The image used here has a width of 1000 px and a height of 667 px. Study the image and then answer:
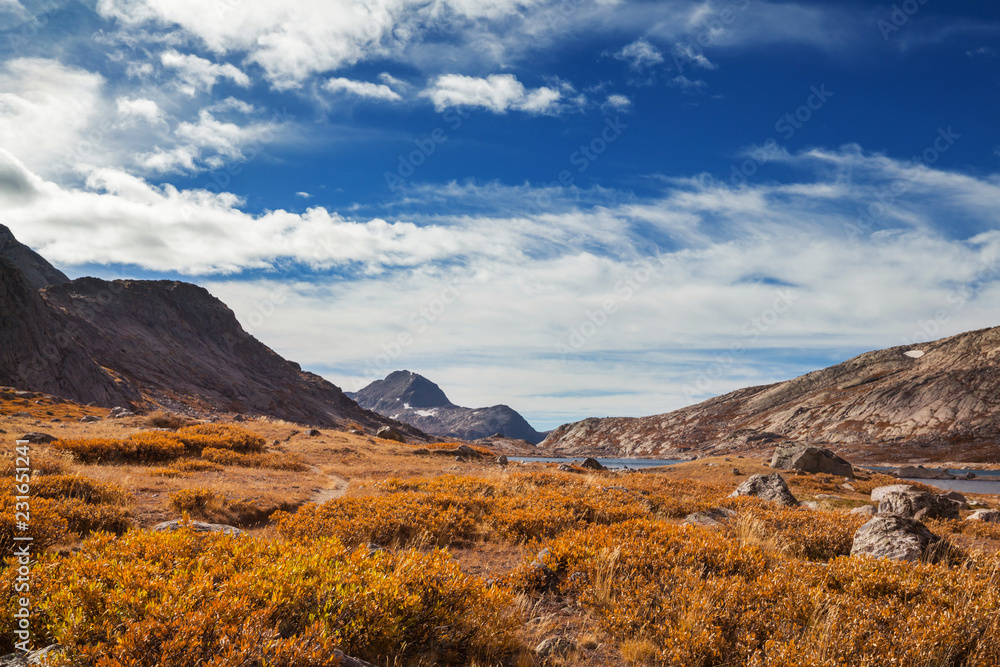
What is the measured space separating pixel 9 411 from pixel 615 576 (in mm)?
55354

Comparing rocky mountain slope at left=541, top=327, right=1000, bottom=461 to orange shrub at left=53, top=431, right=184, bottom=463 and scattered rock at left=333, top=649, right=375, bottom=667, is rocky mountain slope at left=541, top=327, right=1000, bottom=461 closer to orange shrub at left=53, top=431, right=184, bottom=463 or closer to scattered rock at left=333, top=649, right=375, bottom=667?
orange shrub at left=53, top=431, right=184, bottom=463

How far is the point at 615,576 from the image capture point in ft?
25.1

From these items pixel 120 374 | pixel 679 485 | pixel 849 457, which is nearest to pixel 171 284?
pixel 120 374

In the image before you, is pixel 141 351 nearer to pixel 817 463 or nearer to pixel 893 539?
pixel 817 463

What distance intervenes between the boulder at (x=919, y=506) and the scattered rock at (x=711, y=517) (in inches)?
275

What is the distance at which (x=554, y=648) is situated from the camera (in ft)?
19.1

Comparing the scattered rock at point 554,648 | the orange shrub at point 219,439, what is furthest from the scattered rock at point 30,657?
the orange shrub at point 219,439

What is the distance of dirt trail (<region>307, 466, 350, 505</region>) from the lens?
53.9 feet

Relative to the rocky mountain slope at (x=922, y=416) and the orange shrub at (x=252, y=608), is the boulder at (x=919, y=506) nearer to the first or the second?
the orange shrub at (x=252, y=608)

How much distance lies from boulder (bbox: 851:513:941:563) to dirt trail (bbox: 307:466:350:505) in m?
15.0

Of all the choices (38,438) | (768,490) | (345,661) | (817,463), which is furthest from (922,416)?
(38,438)

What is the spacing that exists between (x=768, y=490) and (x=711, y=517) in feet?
31.5

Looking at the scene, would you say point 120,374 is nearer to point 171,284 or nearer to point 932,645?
point 171,284

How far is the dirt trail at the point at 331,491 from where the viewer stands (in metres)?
16.4
